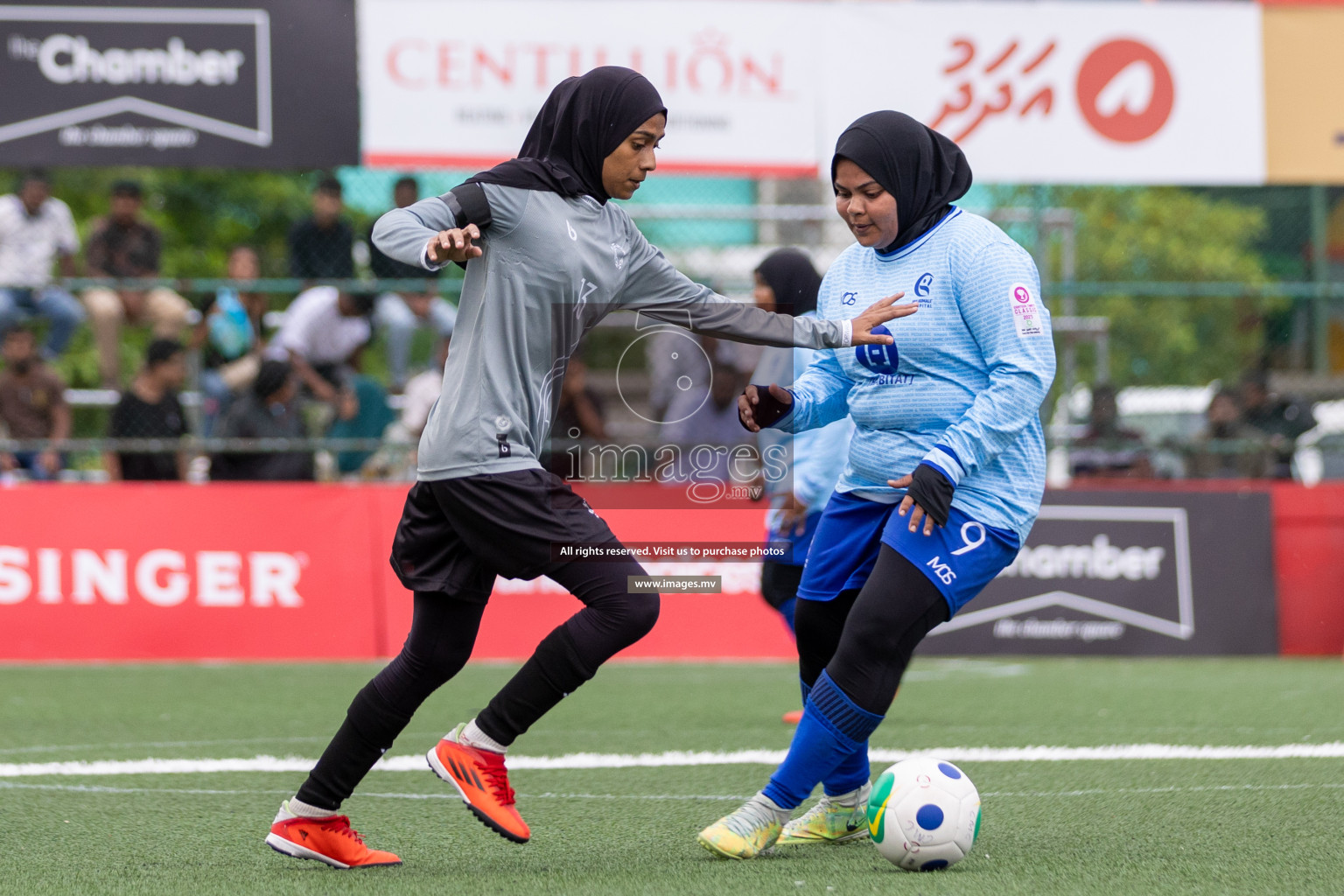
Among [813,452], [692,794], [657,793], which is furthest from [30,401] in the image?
[692,794]

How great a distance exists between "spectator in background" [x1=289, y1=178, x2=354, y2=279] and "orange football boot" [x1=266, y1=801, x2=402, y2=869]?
728 cm

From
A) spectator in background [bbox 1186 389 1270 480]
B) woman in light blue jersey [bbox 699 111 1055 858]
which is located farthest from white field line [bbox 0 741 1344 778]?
spectator in background [bbox 1186 389 1270 480]

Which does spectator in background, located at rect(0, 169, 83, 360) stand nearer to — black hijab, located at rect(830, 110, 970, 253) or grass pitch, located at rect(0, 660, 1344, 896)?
grass pitch, located at rect(0, 660, 1344, 896)

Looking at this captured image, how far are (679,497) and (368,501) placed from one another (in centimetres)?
247

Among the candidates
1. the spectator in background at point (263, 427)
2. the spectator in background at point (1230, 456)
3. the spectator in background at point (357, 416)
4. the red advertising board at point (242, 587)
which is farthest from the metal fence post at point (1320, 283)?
the spectator in background at point (263, 427)

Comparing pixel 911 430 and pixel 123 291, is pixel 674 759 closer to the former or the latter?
pixel 911 430

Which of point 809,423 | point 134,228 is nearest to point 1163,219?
point 134,228

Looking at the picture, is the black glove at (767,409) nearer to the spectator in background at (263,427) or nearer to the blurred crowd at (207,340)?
the blurred crowd at (207,340)

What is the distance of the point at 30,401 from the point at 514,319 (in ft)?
26.2

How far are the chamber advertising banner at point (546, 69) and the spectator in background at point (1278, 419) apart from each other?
12.9ft

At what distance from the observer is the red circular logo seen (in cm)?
1083

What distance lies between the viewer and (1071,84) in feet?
35.6

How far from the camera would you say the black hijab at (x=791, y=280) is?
625 centimetres

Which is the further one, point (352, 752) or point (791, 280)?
point (791, 280)
